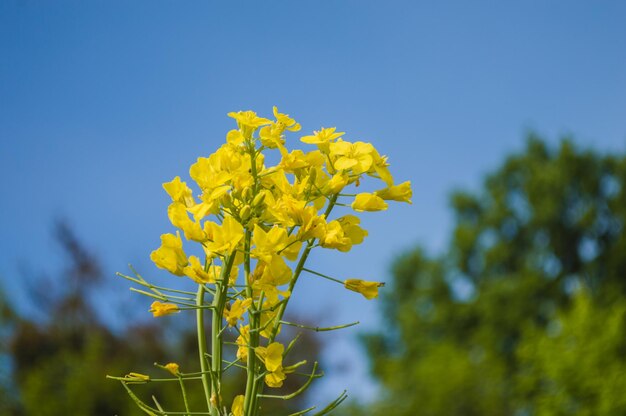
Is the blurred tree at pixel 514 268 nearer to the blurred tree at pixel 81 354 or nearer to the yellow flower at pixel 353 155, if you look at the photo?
the blurred tree at pixel 81 354

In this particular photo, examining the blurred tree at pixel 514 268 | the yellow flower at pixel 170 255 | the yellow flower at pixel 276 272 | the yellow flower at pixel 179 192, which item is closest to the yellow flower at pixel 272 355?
the yellow flower at pixel 276 272

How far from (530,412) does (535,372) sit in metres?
0.69

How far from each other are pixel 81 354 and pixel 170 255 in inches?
533

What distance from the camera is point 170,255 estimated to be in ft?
4.33

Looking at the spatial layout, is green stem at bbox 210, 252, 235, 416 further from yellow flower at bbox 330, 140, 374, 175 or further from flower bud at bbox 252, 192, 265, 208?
yellow flower at bbox 330, 140, 374, 175

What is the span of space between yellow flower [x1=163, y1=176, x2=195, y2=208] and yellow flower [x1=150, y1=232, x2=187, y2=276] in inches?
3.6

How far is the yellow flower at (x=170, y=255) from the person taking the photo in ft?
4.33

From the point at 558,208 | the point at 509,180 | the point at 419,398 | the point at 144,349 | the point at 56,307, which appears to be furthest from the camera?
the point at 509,180

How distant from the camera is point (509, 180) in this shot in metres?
17.2

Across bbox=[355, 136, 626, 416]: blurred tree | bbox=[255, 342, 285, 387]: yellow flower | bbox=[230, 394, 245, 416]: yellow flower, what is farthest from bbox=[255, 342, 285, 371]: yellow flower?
bbox=[355, 136, 626, 416]: blurred tree

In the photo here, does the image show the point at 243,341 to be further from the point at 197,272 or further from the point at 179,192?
the point at 179,192

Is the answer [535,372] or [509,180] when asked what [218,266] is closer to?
[535,372]

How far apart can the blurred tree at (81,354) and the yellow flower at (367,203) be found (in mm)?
8464

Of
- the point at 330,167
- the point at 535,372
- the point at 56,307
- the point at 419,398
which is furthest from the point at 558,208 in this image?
the point at 330,167
